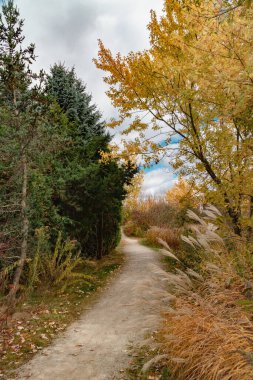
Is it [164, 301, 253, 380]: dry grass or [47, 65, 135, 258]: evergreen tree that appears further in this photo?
[47, 65, 135, 258]: evergreen tree

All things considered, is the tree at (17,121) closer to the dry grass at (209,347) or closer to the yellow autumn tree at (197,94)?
the yellow autumn tree at (197,94)

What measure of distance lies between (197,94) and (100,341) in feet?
15.4

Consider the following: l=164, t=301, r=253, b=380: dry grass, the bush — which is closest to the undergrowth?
l=164, t=301, r=253, b=380: dry grass

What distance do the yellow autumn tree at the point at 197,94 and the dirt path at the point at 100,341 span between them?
2557 mm

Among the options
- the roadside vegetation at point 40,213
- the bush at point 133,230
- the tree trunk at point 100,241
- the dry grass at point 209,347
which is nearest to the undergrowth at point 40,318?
the roadside vegetation at point 40,213

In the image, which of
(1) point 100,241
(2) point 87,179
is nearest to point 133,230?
(1) point 100,241

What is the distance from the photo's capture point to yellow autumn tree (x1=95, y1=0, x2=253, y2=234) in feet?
14.7

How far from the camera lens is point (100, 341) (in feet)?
15.7

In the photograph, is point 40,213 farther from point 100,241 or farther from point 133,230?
point 133,230

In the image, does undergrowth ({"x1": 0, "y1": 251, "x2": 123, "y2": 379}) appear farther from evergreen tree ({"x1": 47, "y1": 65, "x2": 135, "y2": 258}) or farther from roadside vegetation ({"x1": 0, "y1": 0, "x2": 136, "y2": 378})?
evergreen tree ({"x1": 47, "y1": 65, "x2": 135, "y2": 258})

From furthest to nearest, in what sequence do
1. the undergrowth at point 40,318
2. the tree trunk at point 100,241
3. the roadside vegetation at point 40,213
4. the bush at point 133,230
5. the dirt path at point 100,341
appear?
the bush at point 133,230
the tree trunk at point 100,241
the roadside vegetation at point 40,213
the undergrowth at point 40,318
the dirt path at point 100,341

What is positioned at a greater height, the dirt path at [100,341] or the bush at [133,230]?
the bush at [133,230]

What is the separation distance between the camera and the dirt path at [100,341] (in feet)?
12.3

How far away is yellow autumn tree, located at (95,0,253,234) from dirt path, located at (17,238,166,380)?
101 inches
